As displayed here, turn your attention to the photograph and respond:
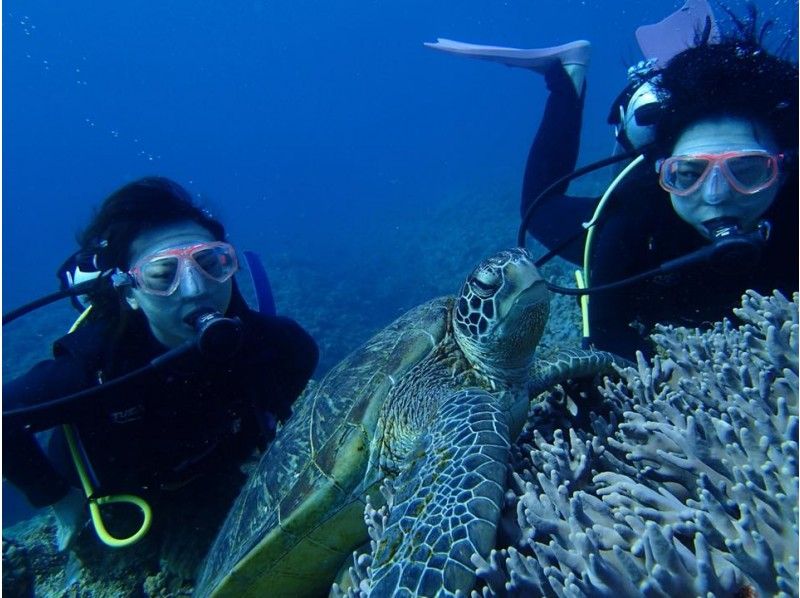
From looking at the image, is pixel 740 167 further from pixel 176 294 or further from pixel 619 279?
pixel 176 294

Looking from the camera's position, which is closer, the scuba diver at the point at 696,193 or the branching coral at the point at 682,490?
the branching coral at the point at 682,490

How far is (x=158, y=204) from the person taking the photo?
286cm

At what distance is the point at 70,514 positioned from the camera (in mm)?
3076

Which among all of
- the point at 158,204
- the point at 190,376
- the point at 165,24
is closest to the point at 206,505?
the point at 190,376

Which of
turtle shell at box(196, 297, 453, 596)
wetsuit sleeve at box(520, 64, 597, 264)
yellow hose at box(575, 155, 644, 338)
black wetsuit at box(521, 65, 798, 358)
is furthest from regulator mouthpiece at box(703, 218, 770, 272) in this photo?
wetsuit sleeve at box(520, 64, 597, 264)

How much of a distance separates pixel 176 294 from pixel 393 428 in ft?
4.79

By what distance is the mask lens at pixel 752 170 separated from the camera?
248 cm

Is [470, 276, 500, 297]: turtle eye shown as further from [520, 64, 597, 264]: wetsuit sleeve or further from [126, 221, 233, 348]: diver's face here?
[520, 64, 597, 264]: wetsuit sleeve

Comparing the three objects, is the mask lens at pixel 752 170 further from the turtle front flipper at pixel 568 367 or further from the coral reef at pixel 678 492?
the turtle front flipper at pixel 568 367

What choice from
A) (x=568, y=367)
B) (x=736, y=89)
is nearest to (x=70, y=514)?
(x=568, y=367)

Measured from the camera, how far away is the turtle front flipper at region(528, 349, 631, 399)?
2.24 metres

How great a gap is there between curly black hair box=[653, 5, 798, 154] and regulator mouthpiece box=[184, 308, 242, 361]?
2661 mm

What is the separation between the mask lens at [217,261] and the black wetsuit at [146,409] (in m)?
0.40

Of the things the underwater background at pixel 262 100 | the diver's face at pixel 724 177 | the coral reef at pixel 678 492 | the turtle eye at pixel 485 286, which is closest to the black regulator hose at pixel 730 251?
the diver's face at pixel 724 177
